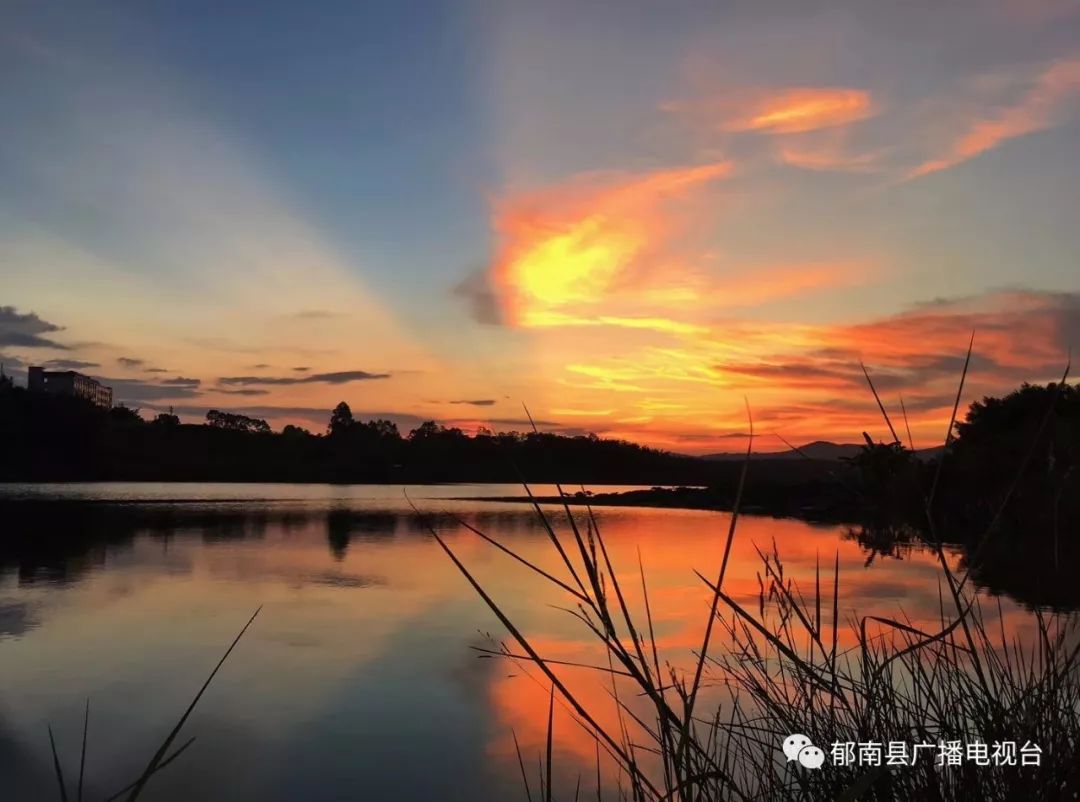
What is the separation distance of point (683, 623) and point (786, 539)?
10.7 m

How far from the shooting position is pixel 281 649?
8875 mm

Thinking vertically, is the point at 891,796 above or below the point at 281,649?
above

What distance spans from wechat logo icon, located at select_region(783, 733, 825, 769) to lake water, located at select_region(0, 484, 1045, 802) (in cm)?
188

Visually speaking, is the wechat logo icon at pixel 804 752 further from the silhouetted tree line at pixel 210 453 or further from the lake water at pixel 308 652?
the silhouetted tree line at pixel 210 453

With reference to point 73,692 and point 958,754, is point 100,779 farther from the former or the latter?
point 958,754

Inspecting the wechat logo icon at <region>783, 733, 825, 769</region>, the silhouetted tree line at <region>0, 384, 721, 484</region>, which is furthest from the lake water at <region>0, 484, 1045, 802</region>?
the silhouetted tree line at <region>0, 384, 721, 484</region>

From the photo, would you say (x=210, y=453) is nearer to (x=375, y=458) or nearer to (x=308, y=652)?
(x=375, y=458)

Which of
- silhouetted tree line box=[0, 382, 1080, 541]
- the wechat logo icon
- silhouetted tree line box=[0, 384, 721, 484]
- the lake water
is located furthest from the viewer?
silhouetted tree line box=[0, 384, 721, 484]

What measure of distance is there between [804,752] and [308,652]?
25.8 feet

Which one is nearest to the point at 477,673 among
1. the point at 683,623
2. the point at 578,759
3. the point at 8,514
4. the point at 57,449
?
the point at 578,759

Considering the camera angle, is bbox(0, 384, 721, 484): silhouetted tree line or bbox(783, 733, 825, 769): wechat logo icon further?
bbox(0, 384, 721, 484): silhouetted tree line

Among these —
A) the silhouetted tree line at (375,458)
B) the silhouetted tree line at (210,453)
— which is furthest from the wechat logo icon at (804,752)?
the silhouetted tree line at (210,453)

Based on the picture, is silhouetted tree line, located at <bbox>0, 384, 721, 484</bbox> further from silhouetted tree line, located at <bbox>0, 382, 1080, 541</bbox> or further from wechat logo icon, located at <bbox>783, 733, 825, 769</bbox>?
wechat logo icon, located at <bbox>783, 733, 825, 769</bbox>

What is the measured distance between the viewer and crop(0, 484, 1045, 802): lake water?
19.3 feet
